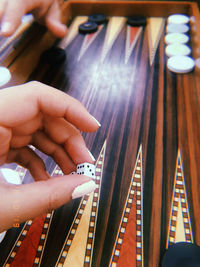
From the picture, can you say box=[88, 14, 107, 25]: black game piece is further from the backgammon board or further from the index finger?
the index finger

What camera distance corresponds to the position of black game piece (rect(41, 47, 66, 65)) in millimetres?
1449

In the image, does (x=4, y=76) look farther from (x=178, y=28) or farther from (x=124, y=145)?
(x=178, y=28)

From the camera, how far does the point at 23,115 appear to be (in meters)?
0.74

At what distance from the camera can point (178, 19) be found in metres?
1.63

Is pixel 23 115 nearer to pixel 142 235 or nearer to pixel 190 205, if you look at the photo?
pixel 142 235

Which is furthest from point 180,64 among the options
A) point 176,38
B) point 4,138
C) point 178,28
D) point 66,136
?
point 4,138

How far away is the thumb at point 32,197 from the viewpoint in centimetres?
58

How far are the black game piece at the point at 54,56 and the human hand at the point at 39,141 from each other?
691 millimetres

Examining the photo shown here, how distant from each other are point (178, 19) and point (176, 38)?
22cm

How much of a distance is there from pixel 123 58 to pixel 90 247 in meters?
1.14

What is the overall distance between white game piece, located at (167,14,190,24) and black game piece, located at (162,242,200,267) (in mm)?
1474

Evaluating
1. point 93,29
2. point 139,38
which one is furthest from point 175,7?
point 93,29

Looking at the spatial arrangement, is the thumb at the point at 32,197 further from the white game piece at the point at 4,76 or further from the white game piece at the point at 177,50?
the white game piece at the point at 177,50

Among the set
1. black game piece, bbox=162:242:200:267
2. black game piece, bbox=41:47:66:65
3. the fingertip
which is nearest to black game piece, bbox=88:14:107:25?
black game piece, bbox=41:47:66:65
